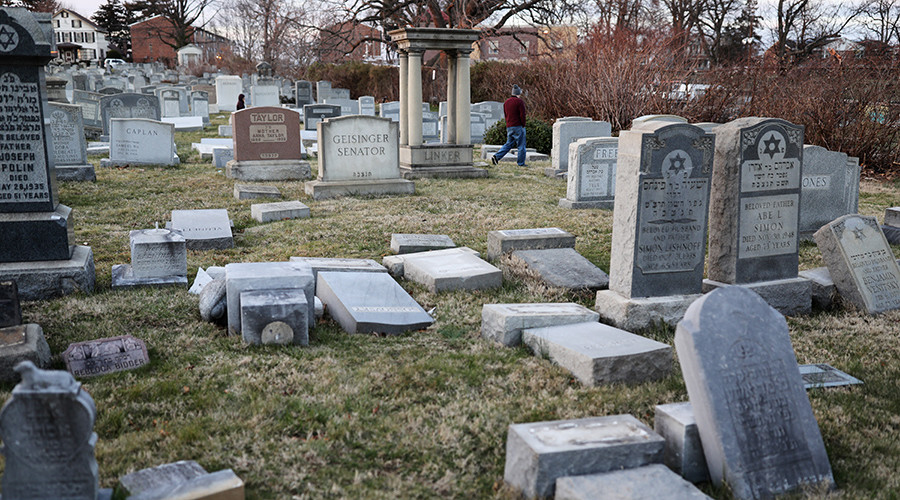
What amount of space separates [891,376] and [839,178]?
5140mm

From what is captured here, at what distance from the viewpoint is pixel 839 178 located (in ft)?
30.4

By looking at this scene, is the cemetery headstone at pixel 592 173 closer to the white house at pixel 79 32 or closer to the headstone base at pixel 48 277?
the headstone base at pixel 48 277

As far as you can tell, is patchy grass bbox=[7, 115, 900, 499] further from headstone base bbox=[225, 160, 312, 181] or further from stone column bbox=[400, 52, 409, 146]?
stone column bbox=[400, 52, 409, 146]

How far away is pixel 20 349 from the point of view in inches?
174

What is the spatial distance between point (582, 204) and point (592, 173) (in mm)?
505

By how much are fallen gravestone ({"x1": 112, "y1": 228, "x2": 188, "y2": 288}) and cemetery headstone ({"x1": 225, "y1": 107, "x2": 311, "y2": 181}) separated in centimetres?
686

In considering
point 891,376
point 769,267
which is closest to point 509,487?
point 891,376

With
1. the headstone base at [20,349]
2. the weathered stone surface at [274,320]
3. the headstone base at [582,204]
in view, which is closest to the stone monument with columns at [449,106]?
the headstone base at [582,204]

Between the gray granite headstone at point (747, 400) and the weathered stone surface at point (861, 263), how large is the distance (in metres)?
3.32

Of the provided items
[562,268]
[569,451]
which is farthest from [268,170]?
[569,451]

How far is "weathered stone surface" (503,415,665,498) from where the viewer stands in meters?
3.22

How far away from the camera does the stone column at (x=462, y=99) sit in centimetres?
1452

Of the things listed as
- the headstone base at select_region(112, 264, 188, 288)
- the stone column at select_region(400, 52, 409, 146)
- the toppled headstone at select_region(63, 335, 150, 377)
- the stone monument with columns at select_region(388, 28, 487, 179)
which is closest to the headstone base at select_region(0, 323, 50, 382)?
the toppled headstone at select_region(63, 335, 150, 377)

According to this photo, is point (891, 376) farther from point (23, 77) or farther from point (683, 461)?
point (23, 77)
